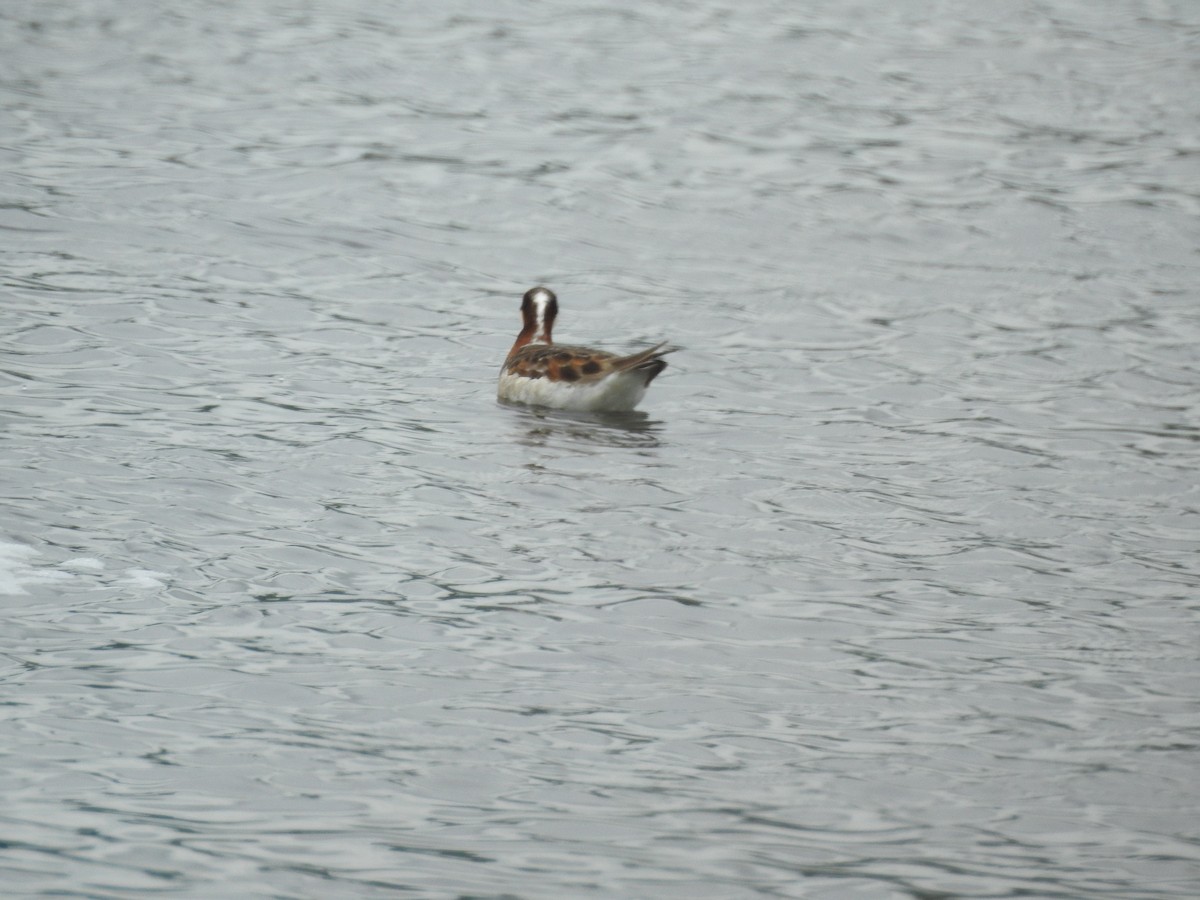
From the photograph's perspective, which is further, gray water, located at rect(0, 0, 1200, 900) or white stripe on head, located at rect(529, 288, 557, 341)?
white stripe on head, located at rect(529, 288, 557, 341)

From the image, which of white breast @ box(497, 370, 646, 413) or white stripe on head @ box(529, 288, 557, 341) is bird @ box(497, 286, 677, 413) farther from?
white stripe on head @ box(529, 288, 557, 341)

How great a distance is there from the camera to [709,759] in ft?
22.8

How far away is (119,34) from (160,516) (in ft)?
56.8

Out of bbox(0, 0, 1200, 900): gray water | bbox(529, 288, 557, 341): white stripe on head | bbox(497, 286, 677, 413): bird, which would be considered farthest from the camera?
bbox(529, 288, 557, 341): white stripe on head

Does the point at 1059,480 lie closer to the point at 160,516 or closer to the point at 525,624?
the point at 525,624

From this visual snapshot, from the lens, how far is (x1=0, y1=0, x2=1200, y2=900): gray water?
639cm

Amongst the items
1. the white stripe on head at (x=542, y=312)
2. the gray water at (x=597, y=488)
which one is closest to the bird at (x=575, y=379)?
the gray water at (x=597, y=488)

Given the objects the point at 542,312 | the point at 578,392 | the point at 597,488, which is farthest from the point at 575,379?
the point at 597,488

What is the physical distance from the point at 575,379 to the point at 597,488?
226 centimetres

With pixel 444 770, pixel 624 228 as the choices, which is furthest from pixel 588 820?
pixel 624 228

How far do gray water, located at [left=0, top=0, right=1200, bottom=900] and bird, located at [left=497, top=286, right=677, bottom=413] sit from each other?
24cm

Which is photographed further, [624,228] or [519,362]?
[624,228]

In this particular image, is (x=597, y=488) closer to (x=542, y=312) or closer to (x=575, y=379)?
(x=575, y=379)

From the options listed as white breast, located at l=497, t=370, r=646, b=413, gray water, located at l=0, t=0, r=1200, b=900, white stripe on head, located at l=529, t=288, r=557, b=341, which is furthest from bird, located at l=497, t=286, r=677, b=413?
white stripe on head, located at l=529, t=288, r=557, b=341
